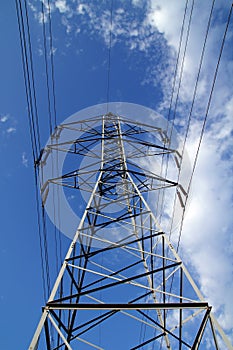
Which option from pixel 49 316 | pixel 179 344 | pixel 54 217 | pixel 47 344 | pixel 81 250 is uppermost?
pixel 54 217

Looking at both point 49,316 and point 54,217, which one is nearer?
point 49,316

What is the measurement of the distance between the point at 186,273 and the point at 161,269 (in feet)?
1.91

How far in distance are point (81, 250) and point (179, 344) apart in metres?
2.63

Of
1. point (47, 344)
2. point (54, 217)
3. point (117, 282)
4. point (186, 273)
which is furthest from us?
point (54, 217)

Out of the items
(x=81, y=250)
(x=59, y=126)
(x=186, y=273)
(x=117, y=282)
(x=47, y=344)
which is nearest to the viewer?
(x=47, y=344)

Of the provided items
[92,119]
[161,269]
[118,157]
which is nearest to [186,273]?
[161,269]

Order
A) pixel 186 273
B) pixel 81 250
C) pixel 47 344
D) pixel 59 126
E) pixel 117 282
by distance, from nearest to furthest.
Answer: pixel 47 344 → pixel 186 273 → pixel 117 282 → pixel 81 250 → pixel 59 126

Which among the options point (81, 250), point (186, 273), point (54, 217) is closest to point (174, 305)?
point (186, 273)

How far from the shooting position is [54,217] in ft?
27.3

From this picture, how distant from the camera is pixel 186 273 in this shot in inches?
165

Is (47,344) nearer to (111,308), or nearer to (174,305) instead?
(111,308)

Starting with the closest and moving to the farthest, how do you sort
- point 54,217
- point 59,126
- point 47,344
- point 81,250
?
point 47,344
point 81,250
point 54,217
point 59,126

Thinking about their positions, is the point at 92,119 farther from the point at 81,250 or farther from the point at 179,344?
the point at 179,344

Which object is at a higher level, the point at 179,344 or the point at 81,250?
the point at 81,250
